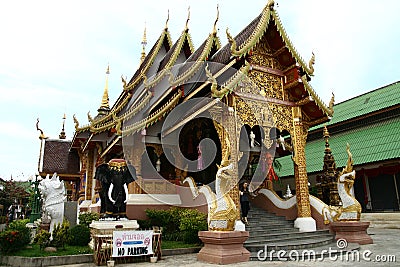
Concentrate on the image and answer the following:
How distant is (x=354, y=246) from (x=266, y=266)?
3.17 metres

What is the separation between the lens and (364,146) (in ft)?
49.7

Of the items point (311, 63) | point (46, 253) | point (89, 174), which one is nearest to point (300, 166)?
point (311, 63)

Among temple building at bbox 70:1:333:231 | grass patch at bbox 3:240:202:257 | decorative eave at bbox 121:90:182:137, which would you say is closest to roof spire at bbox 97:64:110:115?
temple building at bbox 70:1:333:231

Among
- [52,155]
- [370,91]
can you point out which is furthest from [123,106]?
[370,91]

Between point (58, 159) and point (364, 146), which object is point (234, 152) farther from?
point (58, 159)

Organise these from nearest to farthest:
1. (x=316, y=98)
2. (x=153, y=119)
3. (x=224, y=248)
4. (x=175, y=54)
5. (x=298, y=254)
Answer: (x=224, y=248) < (x=298, y=254) < (x=316, y=98) < (x=153, y=119) < (x=175, y=54)

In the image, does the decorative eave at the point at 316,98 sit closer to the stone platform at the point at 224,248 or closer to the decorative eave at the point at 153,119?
the decorative eave at the point at 153,119

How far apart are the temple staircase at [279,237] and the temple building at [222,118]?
42 centimetres

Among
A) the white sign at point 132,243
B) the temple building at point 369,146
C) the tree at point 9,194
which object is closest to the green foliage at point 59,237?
the white sign at point 132,243

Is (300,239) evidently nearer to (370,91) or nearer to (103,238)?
(103,238)

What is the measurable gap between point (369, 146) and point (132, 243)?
13122mm

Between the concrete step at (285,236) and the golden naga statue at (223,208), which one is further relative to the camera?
the concrete step at (285,236)

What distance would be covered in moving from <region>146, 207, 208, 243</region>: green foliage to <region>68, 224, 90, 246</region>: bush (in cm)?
199

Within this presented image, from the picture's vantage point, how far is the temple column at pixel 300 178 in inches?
333
